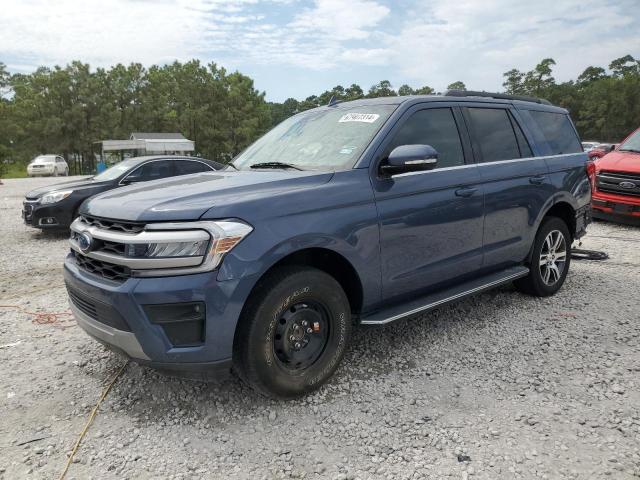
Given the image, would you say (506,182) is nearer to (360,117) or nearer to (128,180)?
(360,117)

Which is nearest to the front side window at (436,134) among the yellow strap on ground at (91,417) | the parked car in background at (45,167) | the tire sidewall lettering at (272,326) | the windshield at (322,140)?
the windshield at (322,140)

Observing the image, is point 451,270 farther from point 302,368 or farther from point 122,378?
point 122,378

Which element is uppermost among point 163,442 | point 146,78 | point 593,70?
point 593,70

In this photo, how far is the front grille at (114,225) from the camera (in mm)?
2543

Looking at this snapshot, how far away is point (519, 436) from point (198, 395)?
1.95 meters

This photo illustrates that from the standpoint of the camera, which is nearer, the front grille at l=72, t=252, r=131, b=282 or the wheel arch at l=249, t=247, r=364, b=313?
the front grille at l=72, t=252, r=131, b=282

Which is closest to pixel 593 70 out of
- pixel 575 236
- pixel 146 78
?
pixel 146 78

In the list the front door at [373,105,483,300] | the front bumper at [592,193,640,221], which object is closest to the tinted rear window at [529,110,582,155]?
the front door at [373,105,483,300]

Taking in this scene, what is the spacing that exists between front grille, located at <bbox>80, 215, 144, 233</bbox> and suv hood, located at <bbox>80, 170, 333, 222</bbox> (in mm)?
31

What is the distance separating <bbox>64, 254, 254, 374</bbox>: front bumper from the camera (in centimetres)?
241

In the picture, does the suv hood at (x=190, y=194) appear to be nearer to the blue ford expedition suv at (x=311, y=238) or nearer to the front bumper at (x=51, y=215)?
the blue ford expedition suv at (x=311, y=238)

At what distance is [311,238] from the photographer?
276cm

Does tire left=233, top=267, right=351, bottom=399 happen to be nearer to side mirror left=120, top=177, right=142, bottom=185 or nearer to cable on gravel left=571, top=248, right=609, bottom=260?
cable on gravel left=571, top=248, right=609, bottom=260

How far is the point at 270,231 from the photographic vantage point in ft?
8.57
